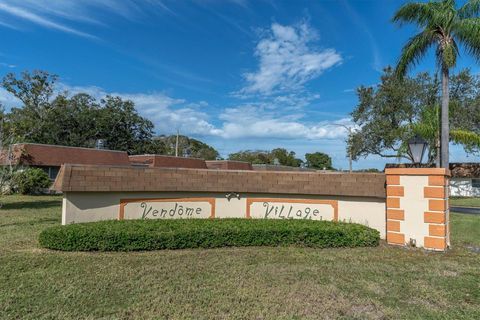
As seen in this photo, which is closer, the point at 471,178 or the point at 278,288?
the point at 278,288

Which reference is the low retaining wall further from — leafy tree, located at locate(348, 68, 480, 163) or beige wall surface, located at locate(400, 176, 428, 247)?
leafy tree, located at locate(348, 68, 480, 163)

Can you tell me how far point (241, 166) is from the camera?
39.0 m

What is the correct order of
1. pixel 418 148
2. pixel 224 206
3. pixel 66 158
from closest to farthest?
pixel 418 148 < pixel 224 206 < pixel 66 158

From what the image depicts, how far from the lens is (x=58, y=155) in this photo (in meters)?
28.0

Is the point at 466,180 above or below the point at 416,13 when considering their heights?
below

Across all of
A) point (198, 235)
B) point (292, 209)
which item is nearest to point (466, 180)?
point (292, 209)

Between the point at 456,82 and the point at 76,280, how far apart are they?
32.7m

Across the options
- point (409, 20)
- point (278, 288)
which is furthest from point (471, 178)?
point (278, 288)

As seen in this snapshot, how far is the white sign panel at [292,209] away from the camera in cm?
789

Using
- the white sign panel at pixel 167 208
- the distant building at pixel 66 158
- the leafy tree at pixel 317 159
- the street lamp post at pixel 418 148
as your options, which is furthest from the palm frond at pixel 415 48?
the leafy tree at pixel 317 159

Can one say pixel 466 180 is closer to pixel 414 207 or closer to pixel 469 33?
pixel 469 33

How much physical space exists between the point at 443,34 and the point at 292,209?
8.97m

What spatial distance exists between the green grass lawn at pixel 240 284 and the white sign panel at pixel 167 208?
171 centimetres

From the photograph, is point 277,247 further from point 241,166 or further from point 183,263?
point 241,166
